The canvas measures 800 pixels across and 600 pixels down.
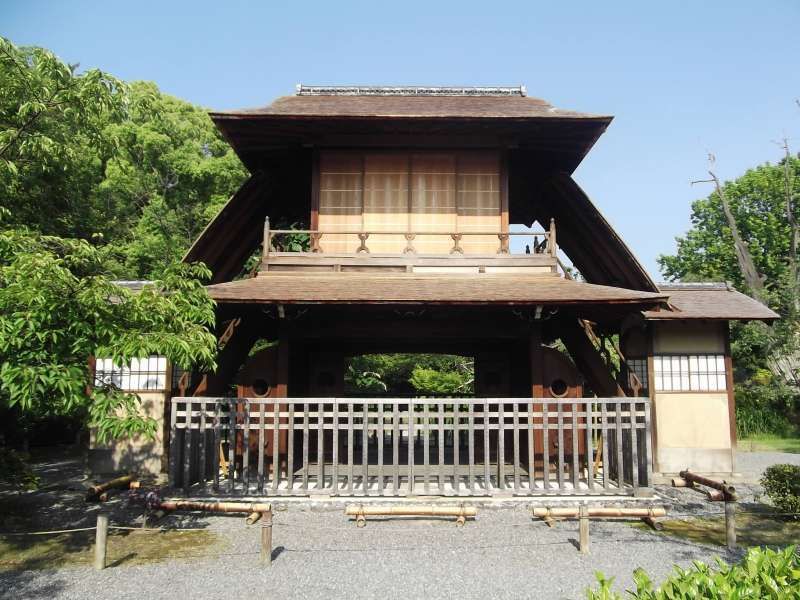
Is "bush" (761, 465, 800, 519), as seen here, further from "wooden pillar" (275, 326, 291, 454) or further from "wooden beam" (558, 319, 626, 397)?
"wooden pillar" (275, 326, 291, 454)

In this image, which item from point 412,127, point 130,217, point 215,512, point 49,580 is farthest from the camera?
point 130,217

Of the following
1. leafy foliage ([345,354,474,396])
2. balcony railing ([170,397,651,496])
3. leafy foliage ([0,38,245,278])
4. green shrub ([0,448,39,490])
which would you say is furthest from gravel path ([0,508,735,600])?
leafy foliage ([345,354,474,396])

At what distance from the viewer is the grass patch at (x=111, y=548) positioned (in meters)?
7.16

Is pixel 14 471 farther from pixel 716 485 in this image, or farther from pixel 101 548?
pixel 716 485

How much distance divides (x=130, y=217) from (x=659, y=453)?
2276 centimetres

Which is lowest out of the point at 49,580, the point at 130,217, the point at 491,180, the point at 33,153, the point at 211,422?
the point at 49,580

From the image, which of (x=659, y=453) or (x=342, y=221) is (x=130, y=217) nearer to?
(x=342, y=221)

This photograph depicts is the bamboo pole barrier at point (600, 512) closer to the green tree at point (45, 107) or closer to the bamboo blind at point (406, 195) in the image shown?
the bamboo blind at point (406, 195)

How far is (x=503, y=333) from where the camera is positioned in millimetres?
11094

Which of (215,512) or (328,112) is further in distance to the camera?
(328,112)

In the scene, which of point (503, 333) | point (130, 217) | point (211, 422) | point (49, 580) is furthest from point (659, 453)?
point (130, 217)

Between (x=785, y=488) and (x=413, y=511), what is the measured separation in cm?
621

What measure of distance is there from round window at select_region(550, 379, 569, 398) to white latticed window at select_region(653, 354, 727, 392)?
338 centimetres

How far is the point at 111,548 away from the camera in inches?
305
